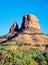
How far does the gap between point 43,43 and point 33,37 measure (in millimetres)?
6467

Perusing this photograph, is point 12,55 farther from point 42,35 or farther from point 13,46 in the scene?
point 42,35

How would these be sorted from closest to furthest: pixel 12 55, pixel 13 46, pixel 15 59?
pixel 15 59 → pixel 12 55 → pixel 13 46

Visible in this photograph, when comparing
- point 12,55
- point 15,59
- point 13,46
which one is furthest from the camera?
point 13,46

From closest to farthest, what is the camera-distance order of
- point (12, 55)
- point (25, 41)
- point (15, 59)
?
point (15, 59) → point (12, 55) → point (25, 41)

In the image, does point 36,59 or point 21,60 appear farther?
point 36,59

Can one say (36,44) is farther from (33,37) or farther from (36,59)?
(36,59)

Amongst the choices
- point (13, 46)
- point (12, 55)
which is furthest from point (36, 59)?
point (13, 46)

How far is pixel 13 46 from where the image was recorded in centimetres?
17638

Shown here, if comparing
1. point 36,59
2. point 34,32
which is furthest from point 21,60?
point 34,32

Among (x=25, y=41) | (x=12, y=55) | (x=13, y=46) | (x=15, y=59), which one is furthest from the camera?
(x=25, y=41)

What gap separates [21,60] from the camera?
109 m

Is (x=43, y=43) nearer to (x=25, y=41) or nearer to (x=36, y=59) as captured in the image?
(x=25, y=41)

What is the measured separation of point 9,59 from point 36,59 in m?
12.7

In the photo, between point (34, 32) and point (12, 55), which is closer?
point (12, 55)
